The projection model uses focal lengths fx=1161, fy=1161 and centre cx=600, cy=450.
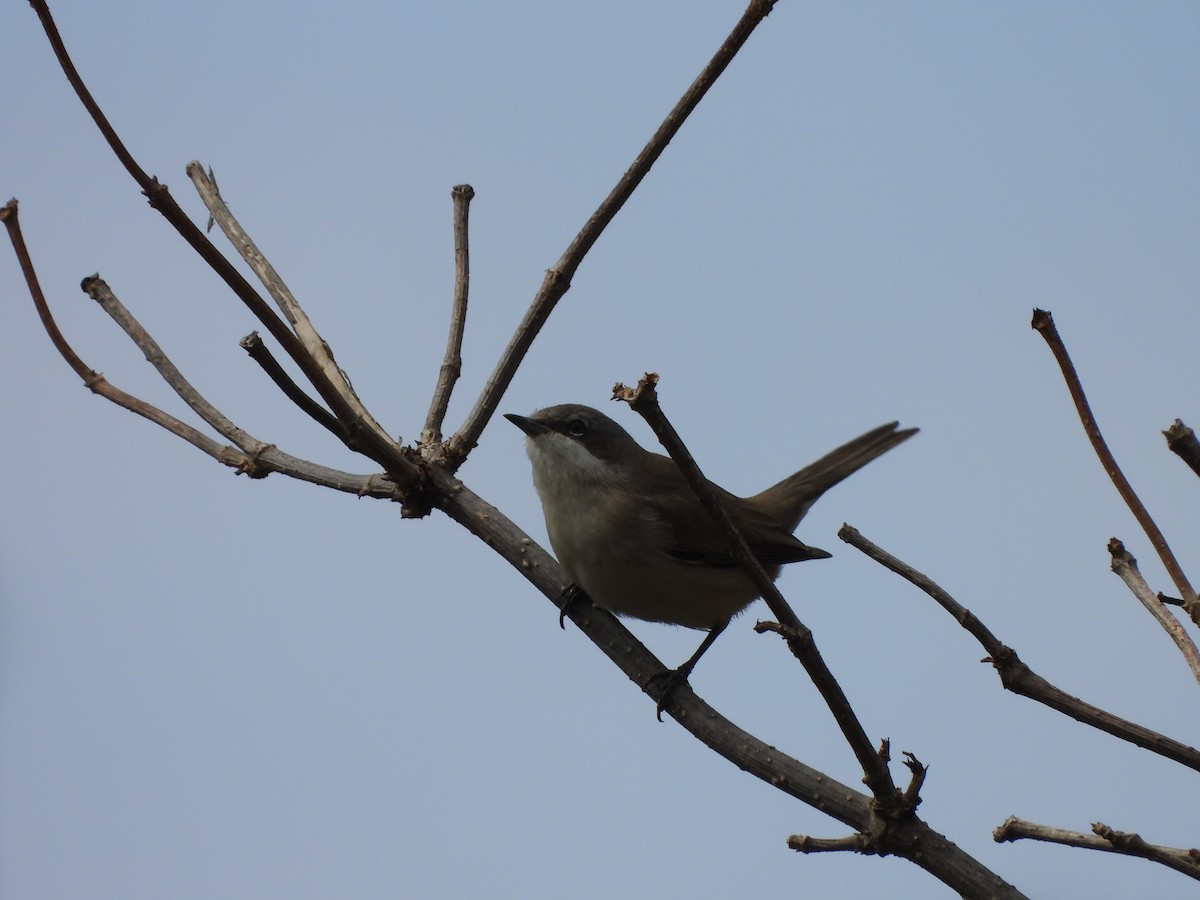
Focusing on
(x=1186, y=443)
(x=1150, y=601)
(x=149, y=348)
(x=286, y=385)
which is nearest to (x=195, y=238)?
(x=286, y=385)

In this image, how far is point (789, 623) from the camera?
9.53 ft

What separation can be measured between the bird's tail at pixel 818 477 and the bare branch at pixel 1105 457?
4418 mm

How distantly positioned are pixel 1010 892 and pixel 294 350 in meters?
2.39

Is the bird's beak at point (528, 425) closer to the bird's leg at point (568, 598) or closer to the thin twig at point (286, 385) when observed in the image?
the bird's leg at point (568, 598)

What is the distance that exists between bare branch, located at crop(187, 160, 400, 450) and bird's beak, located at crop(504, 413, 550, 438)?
117cm

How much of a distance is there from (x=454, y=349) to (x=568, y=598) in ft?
3.64

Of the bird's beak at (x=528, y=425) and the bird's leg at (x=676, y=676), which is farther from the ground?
the bird's beak at (x=528, y=425)

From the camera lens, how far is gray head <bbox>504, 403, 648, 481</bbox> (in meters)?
5.77

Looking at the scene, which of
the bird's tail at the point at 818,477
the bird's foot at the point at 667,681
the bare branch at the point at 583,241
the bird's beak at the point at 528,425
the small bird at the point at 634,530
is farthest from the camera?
the bird's tail at the point at 818,477

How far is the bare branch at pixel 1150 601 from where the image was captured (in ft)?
7.92

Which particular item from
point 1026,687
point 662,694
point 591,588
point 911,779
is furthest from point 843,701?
point 591,588

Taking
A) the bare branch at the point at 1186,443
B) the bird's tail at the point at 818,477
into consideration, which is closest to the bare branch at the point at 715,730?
the bare branch at the point at 1186,443

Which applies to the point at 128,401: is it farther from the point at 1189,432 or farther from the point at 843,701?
the point at 1189,432

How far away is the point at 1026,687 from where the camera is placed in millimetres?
2428
